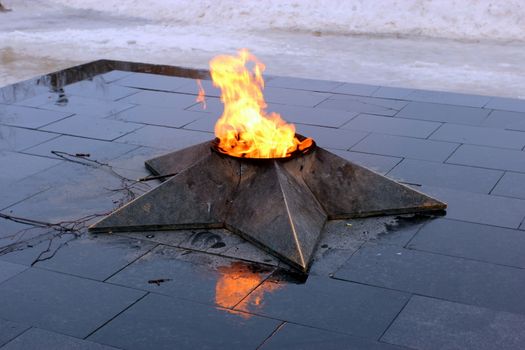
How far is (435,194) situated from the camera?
6539 millimetres

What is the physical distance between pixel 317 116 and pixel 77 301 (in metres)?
4.64

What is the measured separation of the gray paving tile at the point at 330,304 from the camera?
4574 millimetres

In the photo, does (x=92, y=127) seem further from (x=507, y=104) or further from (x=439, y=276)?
(x=507, y=104)

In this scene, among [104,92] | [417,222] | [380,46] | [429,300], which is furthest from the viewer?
[380,46]

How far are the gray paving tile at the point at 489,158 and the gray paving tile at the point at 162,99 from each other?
3340mm

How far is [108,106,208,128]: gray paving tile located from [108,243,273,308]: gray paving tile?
3321 millimetres

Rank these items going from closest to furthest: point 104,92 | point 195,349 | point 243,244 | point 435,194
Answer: point 195,349 < point 243,244 < point 435,194 < point 104,92

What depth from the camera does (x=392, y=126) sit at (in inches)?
334

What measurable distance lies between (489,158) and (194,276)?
3528 millimetres

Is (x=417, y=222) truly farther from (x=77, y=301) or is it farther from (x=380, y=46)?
(x=380, y=46)

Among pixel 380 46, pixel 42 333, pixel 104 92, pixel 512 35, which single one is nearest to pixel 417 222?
pixel 42 333

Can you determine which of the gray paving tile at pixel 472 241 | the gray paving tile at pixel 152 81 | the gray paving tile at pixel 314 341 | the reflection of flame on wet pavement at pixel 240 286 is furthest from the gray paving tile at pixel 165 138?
the gray paving tile at pixel 314 341

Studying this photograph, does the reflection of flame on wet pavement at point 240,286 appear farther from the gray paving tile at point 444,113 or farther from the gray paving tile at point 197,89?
the gray paving tile at point 197,89

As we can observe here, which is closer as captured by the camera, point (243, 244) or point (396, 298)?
point (396, 298)
